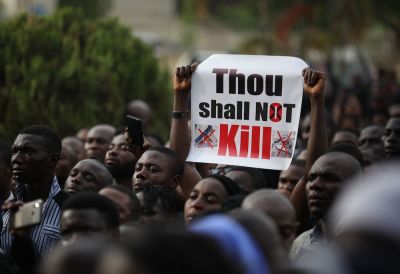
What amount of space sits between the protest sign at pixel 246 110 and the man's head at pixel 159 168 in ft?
0.67

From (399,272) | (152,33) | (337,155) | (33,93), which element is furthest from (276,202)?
(152,33)

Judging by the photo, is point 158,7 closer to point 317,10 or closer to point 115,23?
point 317,10

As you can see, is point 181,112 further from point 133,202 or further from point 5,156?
point 133,202

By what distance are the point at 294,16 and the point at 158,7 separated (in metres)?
22.8

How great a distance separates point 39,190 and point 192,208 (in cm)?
127

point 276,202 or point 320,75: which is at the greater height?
point 320,75

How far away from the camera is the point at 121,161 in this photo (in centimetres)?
837

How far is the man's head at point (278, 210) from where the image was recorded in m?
4.99

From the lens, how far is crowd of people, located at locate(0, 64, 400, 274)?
3.00m

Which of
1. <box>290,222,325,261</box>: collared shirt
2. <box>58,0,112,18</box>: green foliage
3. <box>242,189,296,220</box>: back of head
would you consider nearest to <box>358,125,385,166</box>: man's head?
<box>290,222,325,261</box>: collared shirt

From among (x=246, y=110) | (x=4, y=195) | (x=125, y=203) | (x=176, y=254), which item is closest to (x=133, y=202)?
(x=125, y=203)

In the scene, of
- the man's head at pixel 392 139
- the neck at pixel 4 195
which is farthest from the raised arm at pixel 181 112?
the man's head at pixel 392 139

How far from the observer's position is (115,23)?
1348 centimetres

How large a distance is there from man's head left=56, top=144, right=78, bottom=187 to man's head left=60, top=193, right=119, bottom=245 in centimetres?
359
